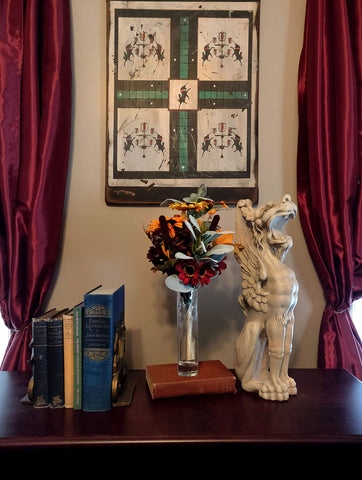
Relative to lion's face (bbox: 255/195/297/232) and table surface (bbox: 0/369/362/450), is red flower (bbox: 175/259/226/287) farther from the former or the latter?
table surface (bbox: 0/369/362/450)

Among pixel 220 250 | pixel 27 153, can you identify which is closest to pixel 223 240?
pixel 220 250

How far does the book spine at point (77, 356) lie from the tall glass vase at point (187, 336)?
0.29 meters

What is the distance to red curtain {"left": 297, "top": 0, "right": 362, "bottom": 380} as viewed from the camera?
1.41 meters

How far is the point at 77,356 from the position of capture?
1079mm

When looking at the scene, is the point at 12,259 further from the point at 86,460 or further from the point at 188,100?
the point at 188,100

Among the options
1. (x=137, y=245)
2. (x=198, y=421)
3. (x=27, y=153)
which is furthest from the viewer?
(x=137, y=245)

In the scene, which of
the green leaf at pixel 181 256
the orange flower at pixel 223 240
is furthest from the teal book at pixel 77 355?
the orange flower at pixel 223 240

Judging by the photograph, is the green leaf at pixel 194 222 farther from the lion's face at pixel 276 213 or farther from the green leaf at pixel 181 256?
the lion's face at pixel 276 213

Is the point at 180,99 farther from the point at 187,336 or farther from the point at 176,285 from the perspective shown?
the point at 187,336

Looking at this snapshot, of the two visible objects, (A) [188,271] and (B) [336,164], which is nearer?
(A) [188,271]

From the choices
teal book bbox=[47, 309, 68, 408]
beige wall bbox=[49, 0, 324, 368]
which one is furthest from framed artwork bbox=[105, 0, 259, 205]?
teal book bbox=[47, 309, 68, 408]

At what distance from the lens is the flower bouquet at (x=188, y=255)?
1086 mm

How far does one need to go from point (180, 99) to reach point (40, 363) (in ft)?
3.42

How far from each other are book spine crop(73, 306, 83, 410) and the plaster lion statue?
0.46 metres
